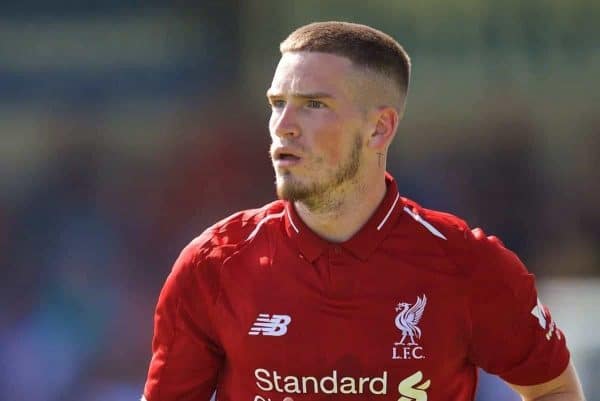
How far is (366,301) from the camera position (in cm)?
252

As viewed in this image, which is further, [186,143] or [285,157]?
[186,143]

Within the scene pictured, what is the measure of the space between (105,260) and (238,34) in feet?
6.87

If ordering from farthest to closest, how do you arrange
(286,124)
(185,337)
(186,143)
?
(186,143) → (185,337) → (286,124)

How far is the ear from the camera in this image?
2611mm

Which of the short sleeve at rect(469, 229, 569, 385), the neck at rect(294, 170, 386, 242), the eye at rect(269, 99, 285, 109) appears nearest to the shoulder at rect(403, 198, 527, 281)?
the short sleeve at rect(469, 229, 569, 385)

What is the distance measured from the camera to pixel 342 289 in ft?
8.34

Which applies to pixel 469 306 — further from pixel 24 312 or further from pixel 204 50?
pixel 204 50

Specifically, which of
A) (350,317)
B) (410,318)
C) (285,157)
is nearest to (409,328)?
(410,318)

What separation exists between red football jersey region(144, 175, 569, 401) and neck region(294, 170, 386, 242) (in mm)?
30

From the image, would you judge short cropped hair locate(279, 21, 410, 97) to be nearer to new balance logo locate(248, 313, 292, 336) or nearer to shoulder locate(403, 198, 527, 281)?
shoulder locate(403, 198, 527, 281)

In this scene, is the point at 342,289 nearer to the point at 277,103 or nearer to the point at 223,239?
the point at 223,239

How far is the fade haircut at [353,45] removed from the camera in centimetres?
254

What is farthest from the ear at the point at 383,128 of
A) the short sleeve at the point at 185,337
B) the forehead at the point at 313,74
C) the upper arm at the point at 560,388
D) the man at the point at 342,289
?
the upper arm at the point at 560,388

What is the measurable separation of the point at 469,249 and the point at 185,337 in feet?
2.56
